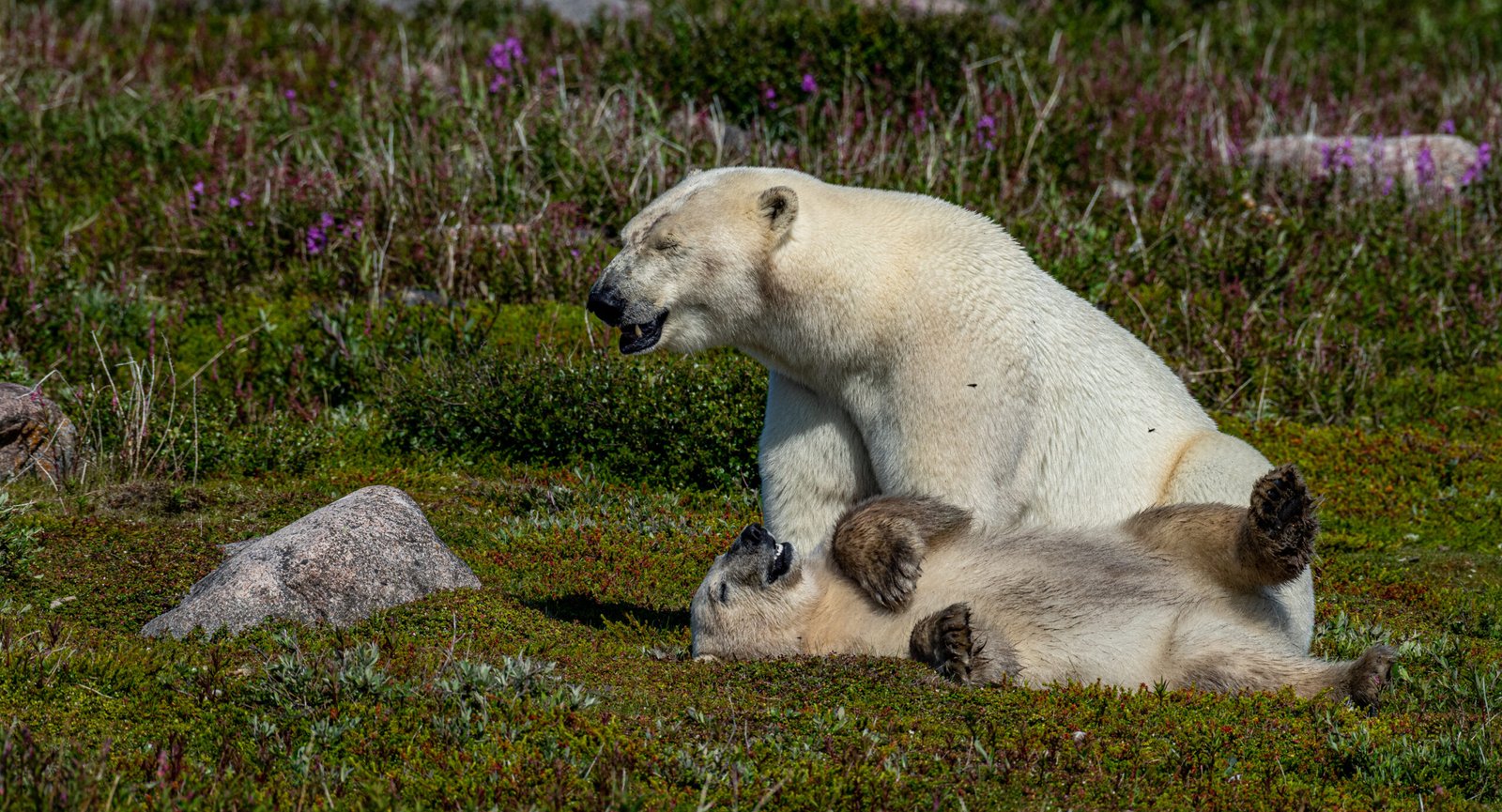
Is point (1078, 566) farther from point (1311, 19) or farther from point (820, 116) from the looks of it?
point (1311, 19)

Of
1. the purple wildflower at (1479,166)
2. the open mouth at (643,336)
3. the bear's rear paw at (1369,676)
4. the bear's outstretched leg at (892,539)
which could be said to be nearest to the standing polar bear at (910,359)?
the open mouth at (643,336)

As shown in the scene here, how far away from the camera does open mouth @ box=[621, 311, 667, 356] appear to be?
6.53 m

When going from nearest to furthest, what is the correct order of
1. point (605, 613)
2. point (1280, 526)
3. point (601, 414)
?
point (1280, 526), point (605, 613), point (601, 414)

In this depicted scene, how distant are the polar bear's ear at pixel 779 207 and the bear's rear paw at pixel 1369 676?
105 inches

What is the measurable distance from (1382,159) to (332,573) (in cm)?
1131

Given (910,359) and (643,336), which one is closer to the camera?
(910,359)

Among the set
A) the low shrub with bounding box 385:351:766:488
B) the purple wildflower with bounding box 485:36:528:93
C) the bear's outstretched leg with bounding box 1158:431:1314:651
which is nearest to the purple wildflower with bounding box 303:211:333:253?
the low shrub with bounding box 385:351:766:488

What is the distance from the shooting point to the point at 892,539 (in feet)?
18.7

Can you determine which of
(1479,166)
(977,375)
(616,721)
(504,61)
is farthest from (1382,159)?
(616,721)

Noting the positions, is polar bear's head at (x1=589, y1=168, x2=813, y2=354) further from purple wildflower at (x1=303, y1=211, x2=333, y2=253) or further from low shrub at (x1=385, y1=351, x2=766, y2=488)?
purple wildflower at (x1=303, y1=211, x2=333, y2=253)

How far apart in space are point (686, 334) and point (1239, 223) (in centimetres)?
790

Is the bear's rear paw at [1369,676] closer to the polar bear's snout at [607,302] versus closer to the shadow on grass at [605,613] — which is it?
the shadow on grass at [605,613]

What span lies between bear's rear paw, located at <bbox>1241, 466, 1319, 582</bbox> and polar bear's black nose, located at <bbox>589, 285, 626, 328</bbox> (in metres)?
2.59

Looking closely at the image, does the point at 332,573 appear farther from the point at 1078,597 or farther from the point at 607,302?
the point at 1078,597
